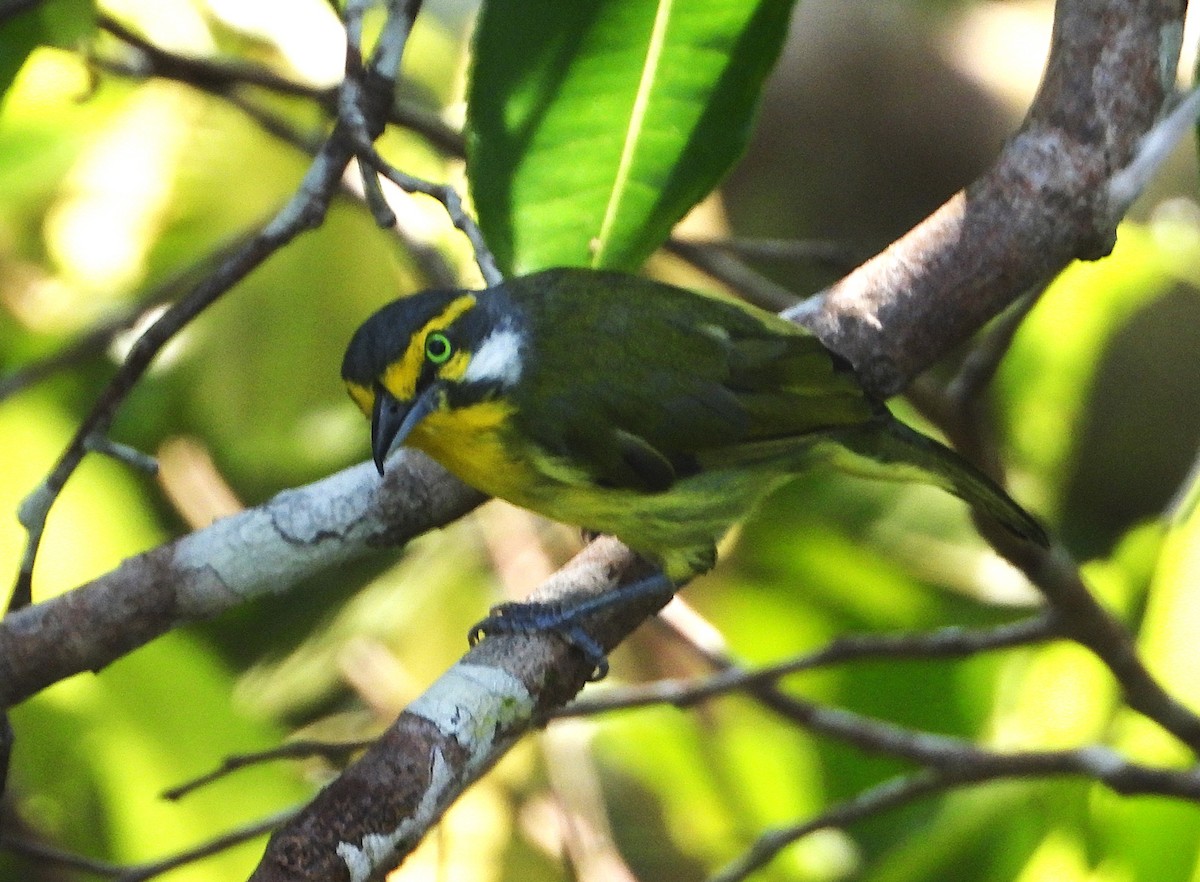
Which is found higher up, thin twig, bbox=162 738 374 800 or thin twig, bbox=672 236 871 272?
thin twig, bbox=672 236 871 272

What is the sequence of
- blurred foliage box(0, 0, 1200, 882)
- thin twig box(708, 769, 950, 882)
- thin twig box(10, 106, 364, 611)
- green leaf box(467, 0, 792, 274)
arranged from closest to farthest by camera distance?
1. thin twig box(10, 106, 364, 611)
2. green leaf box(467, 0, 792, 274)
3. thin twig box(708, 769, 950, 882)
4. blurred foliage box(0, 0, 1200, 882)

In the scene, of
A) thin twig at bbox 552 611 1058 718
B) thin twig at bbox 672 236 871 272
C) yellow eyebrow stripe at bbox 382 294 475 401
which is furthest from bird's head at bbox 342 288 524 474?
thin twig at bbox 672 236 871 272

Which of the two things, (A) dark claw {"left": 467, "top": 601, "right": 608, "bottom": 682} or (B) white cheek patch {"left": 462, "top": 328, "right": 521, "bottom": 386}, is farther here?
(B) white cheek patch {"left": 462, "top": 328, "right": 521, "bottom": 386}

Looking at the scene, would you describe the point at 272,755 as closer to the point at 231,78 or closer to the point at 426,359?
the point at 426,359

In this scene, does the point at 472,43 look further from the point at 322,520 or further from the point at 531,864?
the point at 531,864

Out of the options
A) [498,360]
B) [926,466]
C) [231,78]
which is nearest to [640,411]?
[498,360]

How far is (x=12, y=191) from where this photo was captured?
2.53 meters

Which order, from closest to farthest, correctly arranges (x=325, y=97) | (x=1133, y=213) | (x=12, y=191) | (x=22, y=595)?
(x=22, y=595), (x=325, y=97), (x=12, y=191), (x=1133, y=213)

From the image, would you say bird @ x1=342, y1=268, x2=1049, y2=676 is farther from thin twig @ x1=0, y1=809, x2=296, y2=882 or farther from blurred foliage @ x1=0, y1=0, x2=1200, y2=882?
blurred foliage @ x1=0, y1=0, x2=1200, y2=882

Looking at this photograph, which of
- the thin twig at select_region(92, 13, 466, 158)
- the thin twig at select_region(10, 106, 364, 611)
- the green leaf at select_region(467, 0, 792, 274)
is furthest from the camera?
the thin twig at select_region(92, 13, 466, 158)

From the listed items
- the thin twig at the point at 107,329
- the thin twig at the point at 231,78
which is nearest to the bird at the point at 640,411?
the thin twig at the point at 231,78

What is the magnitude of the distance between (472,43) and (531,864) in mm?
1713

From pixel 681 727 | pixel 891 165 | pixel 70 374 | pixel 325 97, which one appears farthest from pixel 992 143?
pixel 70 374

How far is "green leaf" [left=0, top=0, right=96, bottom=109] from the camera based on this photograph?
6.14 ft
